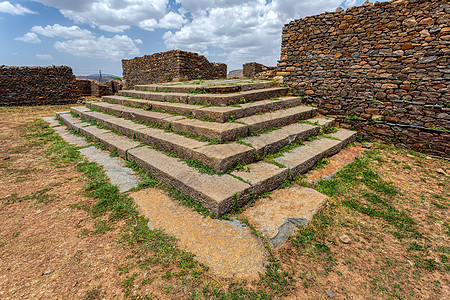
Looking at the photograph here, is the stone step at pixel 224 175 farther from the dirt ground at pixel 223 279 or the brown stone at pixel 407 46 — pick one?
the brown stone at pixel 407 46

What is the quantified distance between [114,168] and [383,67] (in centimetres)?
606

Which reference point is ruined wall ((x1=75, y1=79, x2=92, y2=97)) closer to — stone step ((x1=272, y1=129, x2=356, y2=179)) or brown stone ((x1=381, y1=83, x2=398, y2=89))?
stone step ((x1=272, y1=129, x2=356, y2=179))

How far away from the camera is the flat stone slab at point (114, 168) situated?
10.8 ft

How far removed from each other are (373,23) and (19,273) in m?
7.05

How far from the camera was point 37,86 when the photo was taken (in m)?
12.6

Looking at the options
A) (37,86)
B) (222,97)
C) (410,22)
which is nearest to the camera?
(410,22)

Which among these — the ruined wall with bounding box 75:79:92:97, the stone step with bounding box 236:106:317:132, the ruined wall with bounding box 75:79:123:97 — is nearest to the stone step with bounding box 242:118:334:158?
the stone step with bounding box 236:106:317:132

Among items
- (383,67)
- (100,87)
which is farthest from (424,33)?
(100,87)

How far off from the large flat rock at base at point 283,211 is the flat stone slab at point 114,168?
1.89 meters

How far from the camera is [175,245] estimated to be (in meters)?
2.10

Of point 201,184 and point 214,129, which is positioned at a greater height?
point 214,129

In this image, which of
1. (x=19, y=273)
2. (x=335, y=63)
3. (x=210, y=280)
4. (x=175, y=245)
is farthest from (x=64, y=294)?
(x=335, y=63)

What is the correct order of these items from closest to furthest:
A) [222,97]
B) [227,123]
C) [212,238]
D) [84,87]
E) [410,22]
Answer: [212,238] < [227,123] < [410,22] < [222,97] < [84,87]

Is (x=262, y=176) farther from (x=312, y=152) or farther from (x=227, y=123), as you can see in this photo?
(x=312, y=152)
